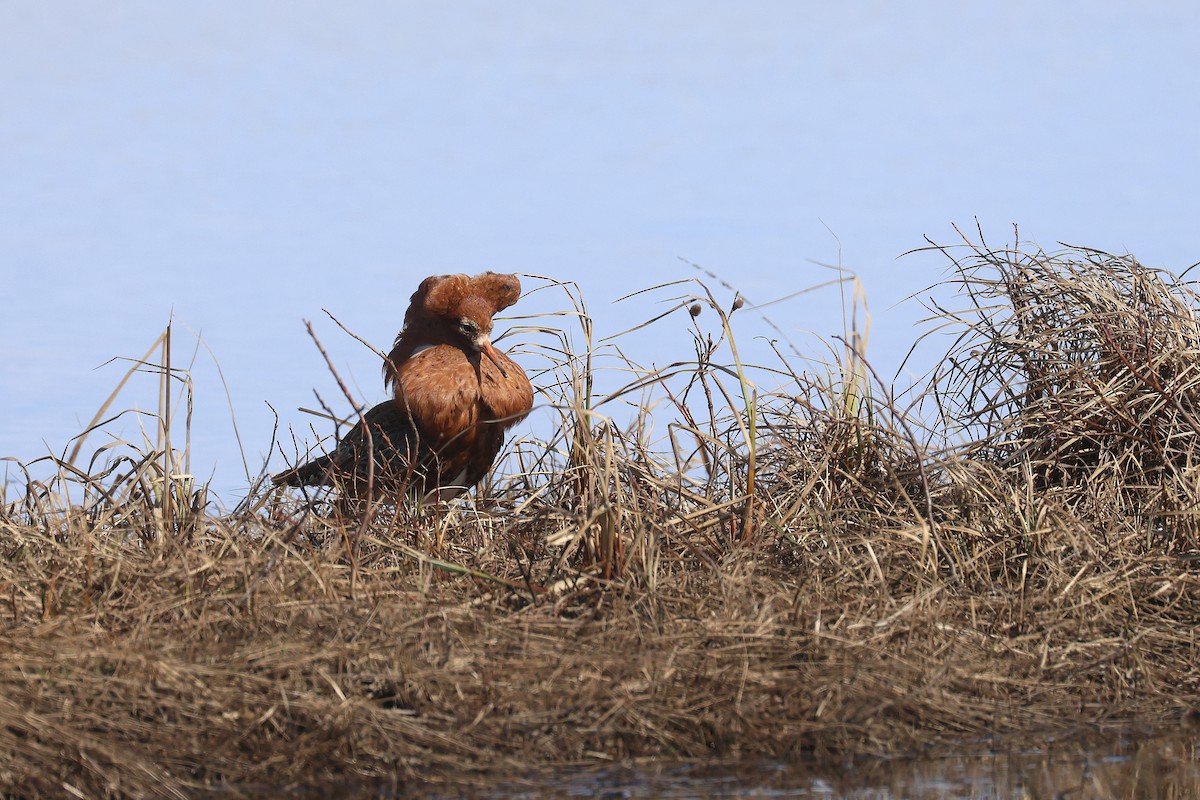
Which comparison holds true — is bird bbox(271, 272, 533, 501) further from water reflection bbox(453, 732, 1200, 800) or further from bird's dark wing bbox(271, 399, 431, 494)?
water reflection bbox(453, 732, 1200, 800)

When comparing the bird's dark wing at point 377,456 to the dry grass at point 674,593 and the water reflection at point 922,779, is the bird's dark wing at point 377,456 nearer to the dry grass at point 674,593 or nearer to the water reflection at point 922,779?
the dry grass at point 674,593

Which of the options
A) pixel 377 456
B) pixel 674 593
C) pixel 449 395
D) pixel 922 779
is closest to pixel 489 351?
pixel 449 395

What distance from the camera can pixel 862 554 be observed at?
4.59m

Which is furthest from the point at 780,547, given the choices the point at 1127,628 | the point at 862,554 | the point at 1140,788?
the point at 1140,788

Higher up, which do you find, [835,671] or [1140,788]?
[835,671]

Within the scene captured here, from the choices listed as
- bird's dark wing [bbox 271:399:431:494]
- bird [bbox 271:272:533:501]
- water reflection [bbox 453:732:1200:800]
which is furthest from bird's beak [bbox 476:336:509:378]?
water reflection [bbox 453:732:1200:800]

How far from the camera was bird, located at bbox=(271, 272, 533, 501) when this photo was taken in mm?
5500

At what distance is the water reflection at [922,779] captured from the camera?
3.11 m

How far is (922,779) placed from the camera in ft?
10.6

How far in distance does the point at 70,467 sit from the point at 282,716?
2.12 metres

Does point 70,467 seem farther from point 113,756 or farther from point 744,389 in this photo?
point 744,389

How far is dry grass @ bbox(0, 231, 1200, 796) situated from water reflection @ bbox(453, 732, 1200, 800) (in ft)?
0.32

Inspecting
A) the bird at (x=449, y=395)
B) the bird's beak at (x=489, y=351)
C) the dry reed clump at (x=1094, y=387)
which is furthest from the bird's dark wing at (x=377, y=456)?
the dry reed clump at (x=1094, y=387)

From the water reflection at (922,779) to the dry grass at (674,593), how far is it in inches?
3.8
